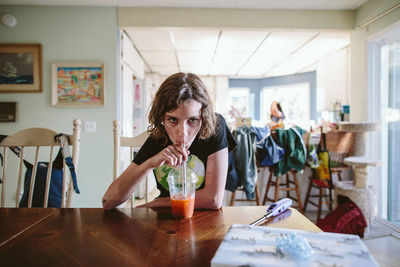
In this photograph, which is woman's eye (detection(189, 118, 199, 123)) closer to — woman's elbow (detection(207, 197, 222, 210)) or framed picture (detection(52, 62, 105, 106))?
woman's elbow (detection(207, 197, 222, 210))

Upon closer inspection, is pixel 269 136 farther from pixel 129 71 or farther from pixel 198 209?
pixel 129 71

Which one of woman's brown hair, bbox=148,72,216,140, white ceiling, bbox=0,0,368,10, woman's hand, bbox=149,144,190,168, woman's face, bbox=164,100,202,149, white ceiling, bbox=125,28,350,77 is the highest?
white ceiling, bbox=0,0,368,10

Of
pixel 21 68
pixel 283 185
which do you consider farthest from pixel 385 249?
pixel 21 68

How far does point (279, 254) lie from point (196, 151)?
71cm

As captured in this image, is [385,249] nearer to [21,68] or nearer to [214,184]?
[214,184]

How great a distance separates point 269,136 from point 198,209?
79.2 inches

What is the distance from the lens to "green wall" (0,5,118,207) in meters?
2.89

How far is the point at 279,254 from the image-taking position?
0.44m

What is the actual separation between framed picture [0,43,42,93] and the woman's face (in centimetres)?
270

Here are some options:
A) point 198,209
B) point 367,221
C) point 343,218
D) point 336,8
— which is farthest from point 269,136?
point 198,209

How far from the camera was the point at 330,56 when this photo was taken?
4.57m

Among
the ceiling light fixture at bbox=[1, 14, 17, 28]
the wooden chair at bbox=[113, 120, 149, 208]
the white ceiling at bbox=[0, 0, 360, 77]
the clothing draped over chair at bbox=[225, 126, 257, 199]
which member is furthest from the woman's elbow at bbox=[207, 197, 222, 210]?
the ceiling light fixture at bbox=[1, 14, 17, 28]

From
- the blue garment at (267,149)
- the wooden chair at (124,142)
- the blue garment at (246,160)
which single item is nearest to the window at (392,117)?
the blue garment at (267,149)

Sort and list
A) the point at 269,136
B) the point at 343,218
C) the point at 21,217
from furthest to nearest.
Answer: the point at 269,136, the point at 343,218, the point at 21,217
